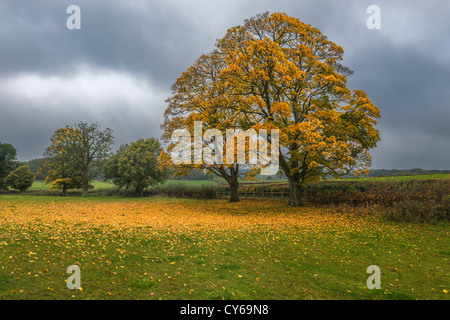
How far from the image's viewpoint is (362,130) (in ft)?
77.8

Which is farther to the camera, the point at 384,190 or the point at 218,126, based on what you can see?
the point at 218,126

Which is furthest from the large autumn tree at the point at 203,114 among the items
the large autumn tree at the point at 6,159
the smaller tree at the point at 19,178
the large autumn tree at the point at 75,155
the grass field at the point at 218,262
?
the large autumn tree at the point at 6,159

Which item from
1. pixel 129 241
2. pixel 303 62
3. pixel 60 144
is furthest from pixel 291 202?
pixel 60 144

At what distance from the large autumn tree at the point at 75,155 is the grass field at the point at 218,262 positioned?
39.7 metres

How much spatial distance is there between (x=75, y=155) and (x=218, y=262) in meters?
48.6

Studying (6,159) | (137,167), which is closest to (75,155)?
(137,167)

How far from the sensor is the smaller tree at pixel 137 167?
139 feet

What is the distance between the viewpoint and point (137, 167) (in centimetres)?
4244

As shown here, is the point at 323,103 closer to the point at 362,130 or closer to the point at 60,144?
the point at 362,130

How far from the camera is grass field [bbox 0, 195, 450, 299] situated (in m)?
5.68

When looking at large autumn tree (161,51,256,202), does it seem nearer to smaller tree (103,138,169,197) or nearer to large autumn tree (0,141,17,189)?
smaller tree (103,138,169,197)

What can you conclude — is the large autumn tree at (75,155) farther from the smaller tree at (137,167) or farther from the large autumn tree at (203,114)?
the large autumn tree at (203,114)

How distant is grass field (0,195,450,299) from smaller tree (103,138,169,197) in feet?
102
